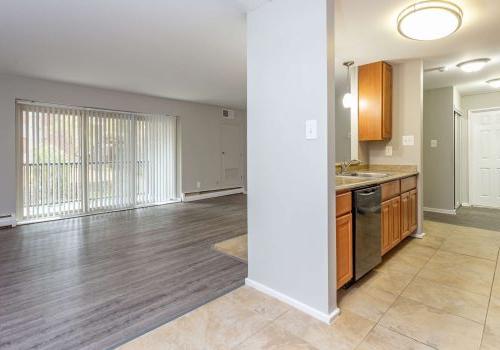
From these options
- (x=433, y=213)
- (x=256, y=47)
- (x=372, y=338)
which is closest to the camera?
(x=372, y=338)

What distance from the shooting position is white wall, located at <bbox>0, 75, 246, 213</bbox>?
4.21m

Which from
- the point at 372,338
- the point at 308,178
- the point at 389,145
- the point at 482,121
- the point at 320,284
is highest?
the point at 482,121

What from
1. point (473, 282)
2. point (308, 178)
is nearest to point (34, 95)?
point (308, 178)

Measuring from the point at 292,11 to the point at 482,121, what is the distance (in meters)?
5.67

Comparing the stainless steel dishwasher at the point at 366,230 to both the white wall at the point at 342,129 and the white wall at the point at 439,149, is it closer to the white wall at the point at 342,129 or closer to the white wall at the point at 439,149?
the white wall at the point at 342,129

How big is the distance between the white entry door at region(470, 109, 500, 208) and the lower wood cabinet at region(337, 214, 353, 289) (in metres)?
5.17

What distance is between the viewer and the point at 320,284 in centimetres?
188

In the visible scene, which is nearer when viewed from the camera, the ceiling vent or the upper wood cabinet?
the upper wood cabinet

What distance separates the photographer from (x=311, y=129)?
74.2 inches

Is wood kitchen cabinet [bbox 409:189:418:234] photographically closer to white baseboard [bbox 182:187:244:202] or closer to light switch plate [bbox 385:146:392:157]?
light switch plate [bbox 385:146:392:157]

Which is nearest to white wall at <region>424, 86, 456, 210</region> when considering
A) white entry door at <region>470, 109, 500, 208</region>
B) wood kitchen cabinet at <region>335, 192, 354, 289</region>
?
white entry door at <region>470, 109, 500, 208</region>

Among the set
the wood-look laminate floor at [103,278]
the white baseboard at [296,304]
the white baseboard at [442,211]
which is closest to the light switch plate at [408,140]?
the white baseboard at [442,211]

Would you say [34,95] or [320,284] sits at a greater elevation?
[34,95]

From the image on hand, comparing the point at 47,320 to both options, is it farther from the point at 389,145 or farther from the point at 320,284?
the point at 389,145
